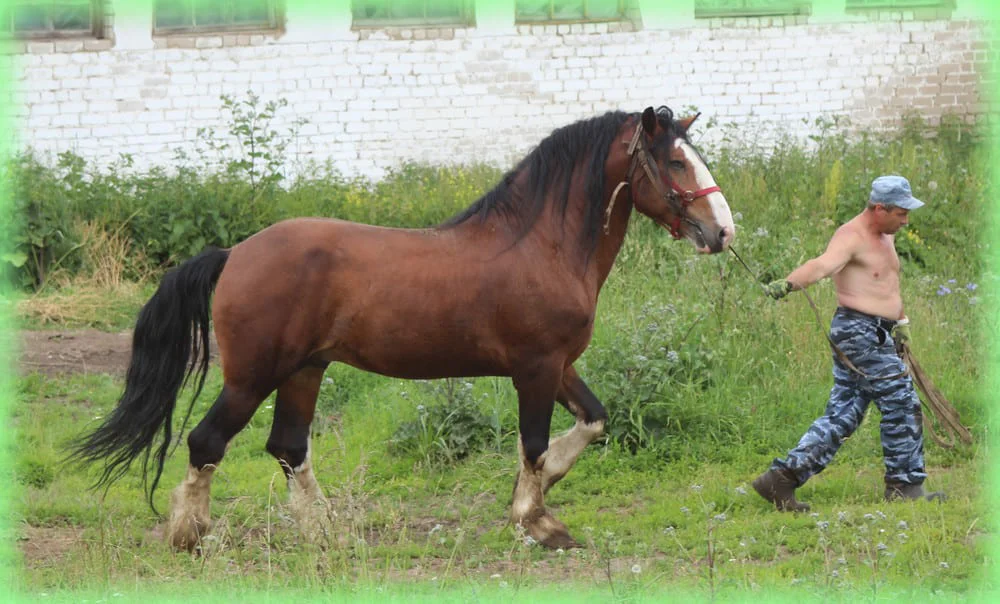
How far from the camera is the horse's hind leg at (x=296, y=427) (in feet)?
20.9

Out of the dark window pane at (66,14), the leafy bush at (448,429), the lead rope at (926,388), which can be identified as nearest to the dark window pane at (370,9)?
the dark window pane at (66,14)

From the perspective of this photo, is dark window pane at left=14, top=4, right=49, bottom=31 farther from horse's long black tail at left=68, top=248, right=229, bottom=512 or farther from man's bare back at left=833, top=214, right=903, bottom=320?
man's bare back at left=833, top=214, right=903, bottom=320

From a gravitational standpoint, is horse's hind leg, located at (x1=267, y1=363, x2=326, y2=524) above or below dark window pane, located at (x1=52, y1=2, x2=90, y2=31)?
below

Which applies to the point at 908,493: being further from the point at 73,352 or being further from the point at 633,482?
the point at 73,352

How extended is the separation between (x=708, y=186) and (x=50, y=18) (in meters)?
10.6

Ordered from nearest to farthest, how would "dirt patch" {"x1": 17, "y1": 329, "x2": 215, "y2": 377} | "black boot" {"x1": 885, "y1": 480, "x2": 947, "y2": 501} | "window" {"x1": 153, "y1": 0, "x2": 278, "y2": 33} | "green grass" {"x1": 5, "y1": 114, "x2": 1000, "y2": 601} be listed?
"green grass" {"x1": 5, "y1": 114, "x2": 1000, "y2": 601}, "black boot" {"x1": 885, "y1": 480, "x2": 947, "y2": 501}, "dirt patch" {"x1": 17, "y1": 329, "x2": 215, "y2": 377}, "window" {"x1": 153, "y1": 0, "x2": 278, "y2": 33}

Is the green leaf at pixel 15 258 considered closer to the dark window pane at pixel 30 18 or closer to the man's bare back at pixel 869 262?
the dark window pane at pixel 30 18

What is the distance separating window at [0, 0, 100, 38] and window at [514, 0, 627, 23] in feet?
16.3

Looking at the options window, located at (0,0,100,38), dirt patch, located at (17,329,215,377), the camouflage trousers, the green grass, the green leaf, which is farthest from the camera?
window, located at (0,0,100,38)

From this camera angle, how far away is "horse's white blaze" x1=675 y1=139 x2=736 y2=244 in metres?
5.94

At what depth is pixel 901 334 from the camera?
6508 mm

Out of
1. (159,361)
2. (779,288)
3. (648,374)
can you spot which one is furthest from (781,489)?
(159,361)

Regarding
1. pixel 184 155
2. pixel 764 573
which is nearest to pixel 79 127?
pixel 184 155

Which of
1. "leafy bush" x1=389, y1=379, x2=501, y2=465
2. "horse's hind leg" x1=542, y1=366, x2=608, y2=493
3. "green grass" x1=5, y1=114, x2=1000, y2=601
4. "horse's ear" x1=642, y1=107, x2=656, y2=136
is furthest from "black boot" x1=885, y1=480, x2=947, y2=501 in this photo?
"leafy bush" x1=389, y1=379, x2=501, y2=465
